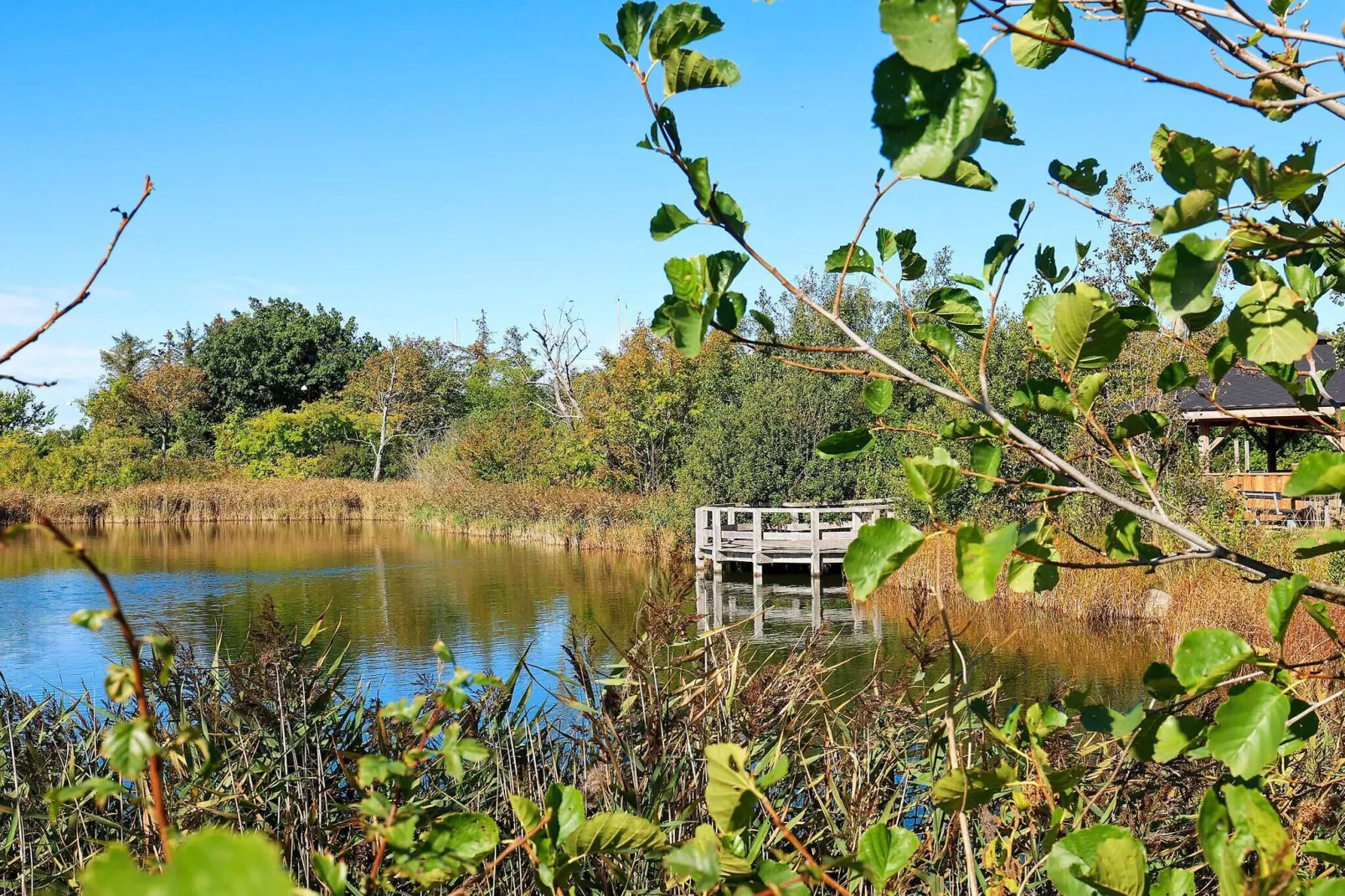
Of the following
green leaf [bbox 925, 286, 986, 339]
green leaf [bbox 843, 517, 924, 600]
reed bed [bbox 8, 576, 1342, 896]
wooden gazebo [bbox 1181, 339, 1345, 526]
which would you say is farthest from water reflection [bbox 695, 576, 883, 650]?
green leaf [bbox 843, 517, 924, 600]

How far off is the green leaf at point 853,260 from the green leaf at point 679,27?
0.29 meters

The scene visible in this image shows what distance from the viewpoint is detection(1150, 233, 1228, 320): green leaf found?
69cm

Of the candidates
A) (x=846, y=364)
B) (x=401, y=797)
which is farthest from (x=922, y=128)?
(x=401, y=797)

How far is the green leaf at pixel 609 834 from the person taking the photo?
85cm

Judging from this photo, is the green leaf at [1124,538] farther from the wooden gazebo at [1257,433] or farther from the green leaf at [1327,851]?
the wooden gazebo at [1257,433]

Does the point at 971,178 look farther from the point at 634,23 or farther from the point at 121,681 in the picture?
the point at 121,681

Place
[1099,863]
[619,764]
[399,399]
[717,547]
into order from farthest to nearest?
[399,399], [717,547], [619,764], [1099,863]

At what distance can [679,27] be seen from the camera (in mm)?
848

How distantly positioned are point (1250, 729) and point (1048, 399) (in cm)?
45

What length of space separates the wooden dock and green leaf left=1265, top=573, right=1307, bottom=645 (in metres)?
13.1

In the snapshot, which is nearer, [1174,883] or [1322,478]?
[1322,478]

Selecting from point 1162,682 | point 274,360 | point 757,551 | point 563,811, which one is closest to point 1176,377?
point 1162,682

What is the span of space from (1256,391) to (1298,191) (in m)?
15.9

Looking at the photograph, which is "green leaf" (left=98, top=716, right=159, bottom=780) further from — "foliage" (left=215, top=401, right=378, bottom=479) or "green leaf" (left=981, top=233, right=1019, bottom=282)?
"foliage" (left=215, top=401, right=378, bottom=479)
